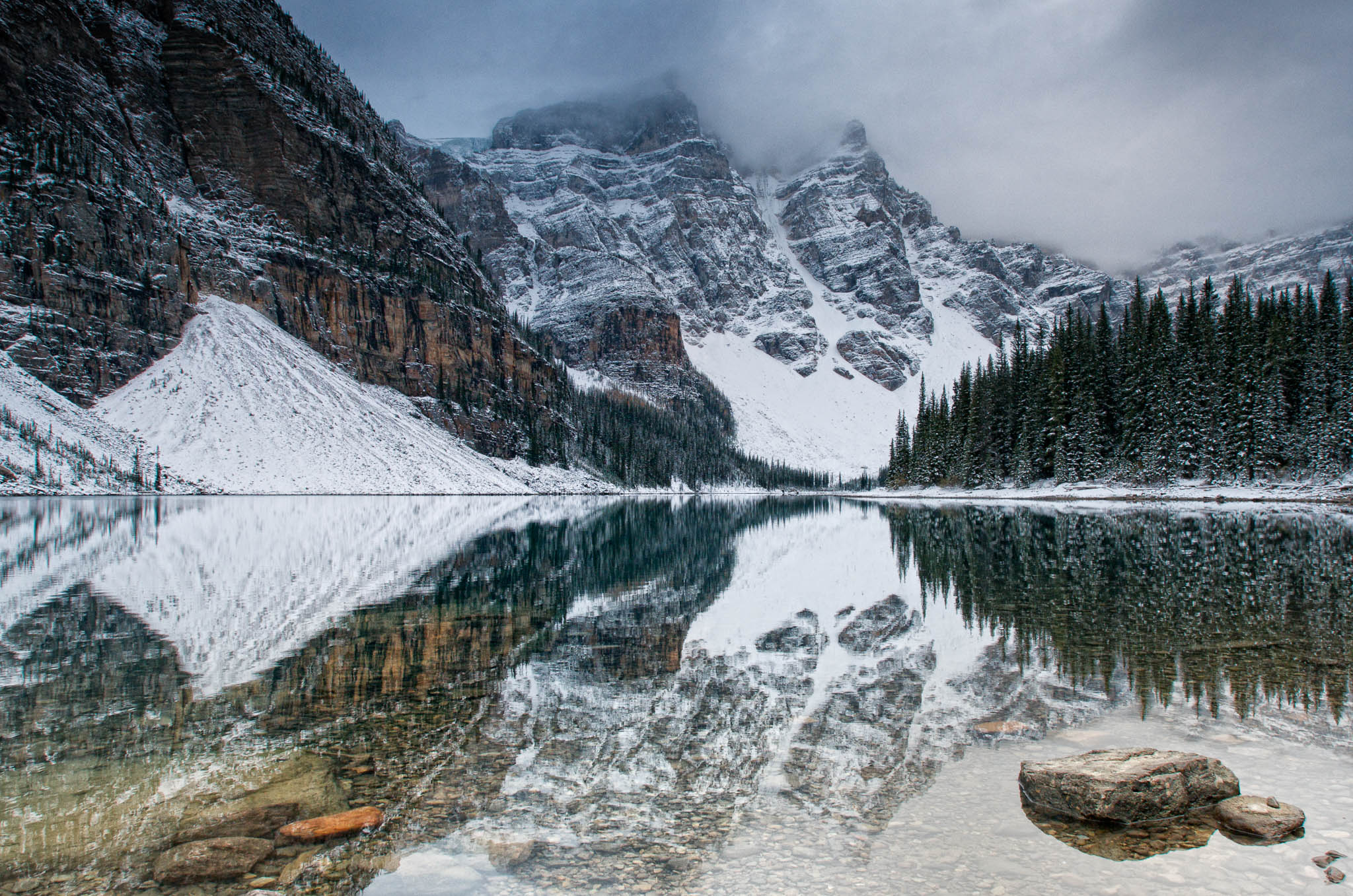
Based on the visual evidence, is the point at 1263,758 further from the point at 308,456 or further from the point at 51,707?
the point at 308,456

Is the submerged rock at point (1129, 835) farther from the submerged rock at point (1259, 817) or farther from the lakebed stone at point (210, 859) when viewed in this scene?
the lakebed stone at point (210, 859)

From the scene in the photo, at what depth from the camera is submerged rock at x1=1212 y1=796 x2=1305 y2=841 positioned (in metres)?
5.20

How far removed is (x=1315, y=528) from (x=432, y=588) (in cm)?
3604

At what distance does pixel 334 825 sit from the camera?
5.71 metres

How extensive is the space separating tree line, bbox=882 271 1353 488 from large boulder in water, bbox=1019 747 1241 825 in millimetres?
56750

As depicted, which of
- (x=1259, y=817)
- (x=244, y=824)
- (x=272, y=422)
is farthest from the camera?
(x=272, y=422)

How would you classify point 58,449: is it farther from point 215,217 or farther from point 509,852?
point 509,852

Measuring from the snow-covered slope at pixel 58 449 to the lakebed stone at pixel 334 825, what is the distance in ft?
248

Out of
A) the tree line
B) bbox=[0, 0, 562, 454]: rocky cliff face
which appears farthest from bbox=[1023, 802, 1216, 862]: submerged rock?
bbox=[0, 0, 562, 454]: rocky cliff face

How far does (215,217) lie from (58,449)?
2135 inches

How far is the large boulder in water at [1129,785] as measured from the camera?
5.45 metres

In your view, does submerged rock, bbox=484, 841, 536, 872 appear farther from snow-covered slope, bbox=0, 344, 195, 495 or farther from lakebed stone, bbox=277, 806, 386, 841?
snow-covered slope, bbox=0, 344, 195, 495

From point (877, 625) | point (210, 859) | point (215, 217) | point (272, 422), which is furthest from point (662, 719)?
point (215, 217)

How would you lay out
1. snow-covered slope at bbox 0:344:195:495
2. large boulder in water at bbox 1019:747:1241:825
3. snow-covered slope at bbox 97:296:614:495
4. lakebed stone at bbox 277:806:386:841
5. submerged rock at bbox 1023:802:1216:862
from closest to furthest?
submerged rock at bbox 1023:802:1216:862
large boulder in water at bbox 1019:747:1241:825
lakebed stone at bbox 277:806:386:841
snow-covered slope at bbox 0:344:195:495
snow-covered slope at bbox 97:296:614:495
